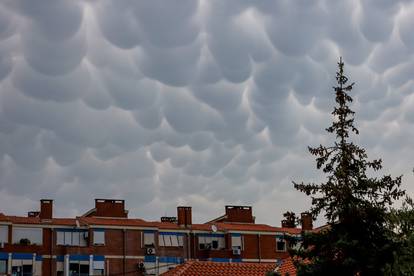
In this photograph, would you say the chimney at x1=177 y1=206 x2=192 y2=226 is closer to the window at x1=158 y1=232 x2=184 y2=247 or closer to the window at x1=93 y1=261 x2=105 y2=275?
the window at x1=158 y1=232 x2=184 y2=247

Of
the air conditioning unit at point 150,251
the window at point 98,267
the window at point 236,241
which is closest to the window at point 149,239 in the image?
the air conditioning unit at point 150,251

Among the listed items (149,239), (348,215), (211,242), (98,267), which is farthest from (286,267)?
(211,242)

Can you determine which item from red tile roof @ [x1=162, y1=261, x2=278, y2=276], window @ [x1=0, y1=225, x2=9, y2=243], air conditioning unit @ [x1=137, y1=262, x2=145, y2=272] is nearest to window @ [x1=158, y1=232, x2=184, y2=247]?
air conditioning unit @ [x1=137, y1=262, x2=145, y2=272]

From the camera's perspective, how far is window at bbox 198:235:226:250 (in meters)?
85.8

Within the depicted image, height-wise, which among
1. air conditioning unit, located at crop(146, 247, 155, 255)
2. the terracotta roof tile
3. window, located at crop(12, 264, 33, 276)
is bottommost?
window, located at crop(12, 264, 33, 276)

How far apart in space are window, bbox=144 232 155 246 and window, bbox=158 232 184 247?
1.10 m

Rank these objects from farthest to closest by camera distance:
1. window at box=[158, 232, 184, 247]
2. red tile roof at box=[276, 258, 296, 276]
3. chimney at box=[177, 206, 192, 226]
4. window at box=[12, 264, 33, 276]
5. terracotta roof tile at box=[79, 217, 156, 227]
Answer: chimney at box=[177, 206, 192, 226] → window at box=[158, 232, 184, 247] → terracotta roof tile at box=[79, 217, 156, 227] → window at box=[12, 264, 33, 276] → red tile roof at box=[276, 258, 296, 276]

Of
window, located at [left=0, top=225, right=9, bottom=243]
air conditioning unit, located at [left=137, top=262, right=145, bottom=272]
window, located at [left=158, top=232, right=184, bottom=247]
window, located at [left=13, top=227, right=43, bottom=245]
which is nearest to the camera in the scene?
window, located at [left=0, top=225, right=9, bottom=243]

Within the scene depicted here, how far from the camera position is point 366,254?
76.6ft

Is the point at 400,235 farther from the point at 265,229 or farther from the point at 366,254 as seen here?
the point at 265,229

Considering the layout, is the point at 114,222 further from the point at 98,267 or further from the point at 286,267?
the point at 286,267

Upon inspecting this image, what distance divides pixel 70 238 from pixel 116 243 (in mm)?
4588

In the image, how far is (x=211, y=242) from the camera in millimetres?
86312

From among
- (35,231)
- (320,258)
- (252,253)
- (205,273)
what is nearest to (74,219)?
(35,231)
